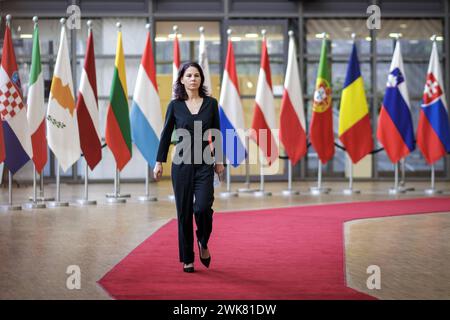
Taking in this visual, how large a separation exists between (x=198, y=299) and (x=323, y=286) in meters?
0.88

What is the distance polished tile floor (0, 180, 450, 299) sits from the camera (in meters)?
5.30

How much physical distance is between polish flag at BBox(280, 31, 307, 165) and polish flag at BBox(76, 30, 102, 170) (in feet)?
10.2

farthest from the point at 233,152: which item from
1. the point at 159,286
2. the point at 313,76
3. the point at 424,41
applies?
the point at 159,286

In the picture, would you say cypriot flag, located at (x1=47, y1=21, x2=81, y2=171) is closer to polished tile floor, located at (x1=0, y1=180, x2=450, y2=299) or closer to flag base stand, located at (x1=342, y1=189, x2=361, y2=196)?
polished tile floor, located at (x1=0, y1=180, x2=450, y2=299)

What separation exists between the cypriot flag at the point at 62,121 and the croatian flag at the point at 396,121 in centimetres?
501

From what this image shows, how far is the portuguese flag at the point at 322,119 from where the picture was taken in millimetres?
13555

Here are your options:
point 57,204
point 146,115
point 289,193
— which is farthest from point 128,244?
point 289,193

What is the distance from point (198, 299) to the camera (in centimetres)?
480

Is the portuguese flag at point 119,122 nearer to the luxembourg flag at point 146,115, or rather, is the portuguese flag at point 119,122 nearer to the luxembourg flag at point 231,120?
the luxembourg flag at point 146,115

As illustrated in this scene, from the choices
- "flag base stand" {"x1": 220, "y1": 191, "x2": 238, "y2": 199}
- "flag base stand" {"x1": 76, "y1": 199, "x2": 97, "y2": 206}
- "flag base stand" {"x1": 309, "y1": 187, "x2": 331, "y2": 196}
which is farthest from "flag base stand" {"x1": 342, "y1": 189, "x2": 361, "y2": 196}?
"flag base stand" {"x1": 76, "y1": 199, "x2": 97, "y2": 206}

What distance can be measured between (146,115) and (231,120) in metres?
1.52

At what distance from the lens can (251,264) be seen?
20.6 ft

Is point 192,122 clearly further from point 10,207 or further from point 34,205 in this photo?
point 34,205

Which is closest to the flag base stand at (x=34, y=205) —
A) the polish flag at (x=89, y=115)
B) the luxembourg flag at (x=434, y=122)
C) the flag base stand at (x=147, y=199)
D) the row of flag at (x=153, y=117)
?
the row of flag at (x=153, y=117)
